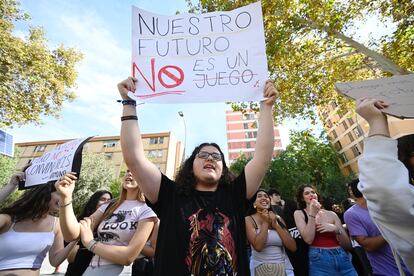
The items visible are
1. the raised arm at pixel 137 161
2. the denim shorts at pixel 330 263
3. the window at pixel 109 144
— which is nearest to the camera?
the raised arm at pixel 137 161

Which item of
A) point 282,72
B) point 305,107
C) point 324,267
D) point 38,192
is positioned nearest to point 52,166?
point 38,192

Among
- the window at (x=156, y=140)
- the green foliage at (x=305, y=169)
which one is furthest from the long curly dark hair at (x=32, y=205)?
the window at (x=156, y=140)

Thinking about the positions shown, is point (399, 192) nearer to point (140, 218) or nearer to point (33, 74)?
point (140, 218)

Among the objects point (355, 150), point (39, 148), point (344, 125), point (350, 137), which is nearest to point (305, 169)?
point (355, 150)

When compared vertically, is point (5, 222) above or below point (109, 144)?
below

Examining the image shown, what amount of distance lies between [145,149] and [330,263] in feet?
156

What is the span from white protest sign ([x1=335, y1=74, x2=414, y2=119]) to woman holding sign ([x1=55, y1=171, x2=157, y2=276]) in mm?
1758

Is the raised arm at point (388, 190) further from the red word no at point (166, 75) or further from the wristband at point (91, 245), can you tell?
the wristband at point (91, 245)

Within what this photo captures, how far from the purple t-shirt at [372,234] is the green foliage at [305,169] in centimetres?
2450

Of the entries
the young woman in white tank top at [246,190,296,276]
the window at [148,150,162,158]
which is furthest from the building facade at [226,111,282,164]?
the young woman in white tank top at [246,190,296,276]

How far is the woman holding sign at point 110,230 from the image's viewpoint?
2018mm

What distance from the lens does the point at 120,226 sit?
7.29ft

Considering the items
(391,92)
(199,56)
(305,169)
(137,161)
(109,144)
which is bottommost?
(305,169)

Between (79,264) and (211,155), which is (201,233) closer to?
(211,155)
